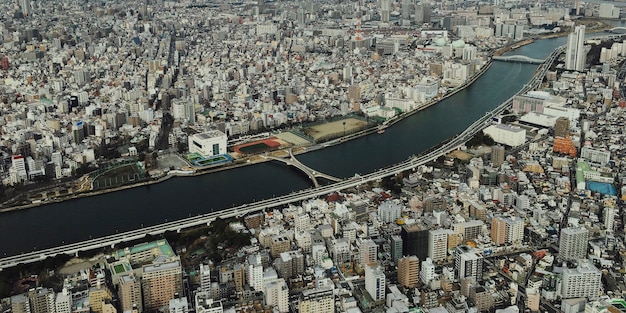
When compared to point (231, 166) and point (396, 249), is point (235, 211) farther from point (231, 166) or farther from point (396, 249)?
point (396, 249)

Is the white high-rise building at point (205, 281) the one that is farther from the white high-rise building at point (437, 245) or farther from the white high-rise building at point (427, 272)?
the white high-rise building at point (437, 245)

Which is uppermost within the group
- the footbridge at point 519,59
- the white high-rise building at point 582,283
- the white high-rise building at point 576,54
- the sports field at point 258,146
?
the white high-rise building at point 576,54

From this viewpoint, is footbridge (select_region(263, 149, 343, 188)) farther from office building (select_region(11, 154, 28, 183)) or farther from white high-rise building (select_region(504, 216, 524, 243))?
Answer: office building (select_region(11, 154, 28, 183))

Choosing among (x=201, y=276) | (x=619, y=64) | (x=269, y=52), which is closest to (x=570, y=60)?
(x=619, y=64)

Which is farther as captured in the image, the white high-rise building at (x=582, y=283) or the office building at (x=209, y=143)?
the office building at (x=209, y=143)

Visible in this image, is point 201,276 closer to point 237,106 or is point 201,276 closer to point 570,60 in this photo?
point 237,106

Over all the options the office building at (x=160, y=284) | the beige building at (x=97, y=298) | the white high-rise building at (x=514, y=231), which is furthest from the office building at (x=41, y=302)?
Answer: the white high-rise building at (x=514, y=231)
